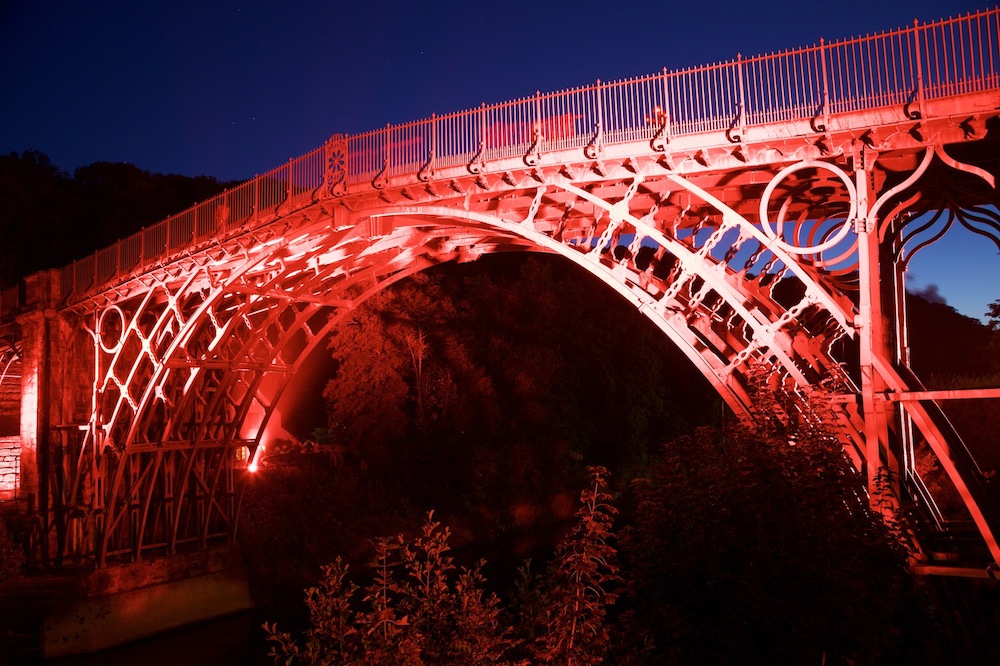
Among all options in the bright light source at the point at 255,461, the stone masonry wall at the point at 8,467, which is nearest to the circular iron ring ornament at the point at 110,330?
the bright light source at the point at 255,461

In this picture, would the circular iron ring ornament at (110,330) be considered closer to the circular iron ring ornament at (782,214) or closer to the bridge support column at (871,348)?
the circular iron ring ornament at (782,214)

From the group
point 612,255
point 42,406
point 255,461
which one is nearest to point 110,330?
point 42,406

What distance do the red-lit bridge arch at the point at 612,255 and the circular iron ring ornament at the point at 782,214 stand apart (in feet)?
0.13

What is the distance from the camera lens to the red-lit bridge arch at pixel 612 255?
841cm

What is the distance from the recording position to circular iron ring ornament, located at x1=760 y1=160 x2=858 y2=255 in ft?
28.0

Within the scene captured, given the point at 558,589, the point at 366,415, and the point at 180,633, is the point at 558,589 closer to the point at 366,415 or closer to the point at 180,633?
the point at 180,633

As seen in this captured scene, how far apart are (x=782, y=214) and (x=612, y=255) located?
2.44 m

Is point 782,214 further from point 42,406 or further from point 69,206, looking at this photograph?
point 69,206

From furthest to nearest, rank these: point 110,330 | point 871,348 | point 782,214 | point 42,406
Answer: point 110,330 < point 42,406 < point 782,214 < point 871,348

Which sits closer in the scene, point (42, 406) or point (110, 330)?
point (42, 406)

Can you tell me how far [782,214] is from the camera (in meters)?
9.23

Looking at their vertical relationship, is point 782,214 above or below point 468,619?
above

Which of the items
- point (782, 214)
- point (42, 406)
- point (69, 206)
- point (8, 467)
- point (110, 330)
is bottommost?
point (8, 467)

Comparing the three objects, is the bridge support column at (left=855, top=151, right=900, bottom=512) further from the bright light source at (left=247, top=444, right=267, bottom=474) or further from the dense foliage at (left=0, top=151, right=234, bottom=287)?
the dense foliage at (left=0, top=151, right=234, bottom=287)
